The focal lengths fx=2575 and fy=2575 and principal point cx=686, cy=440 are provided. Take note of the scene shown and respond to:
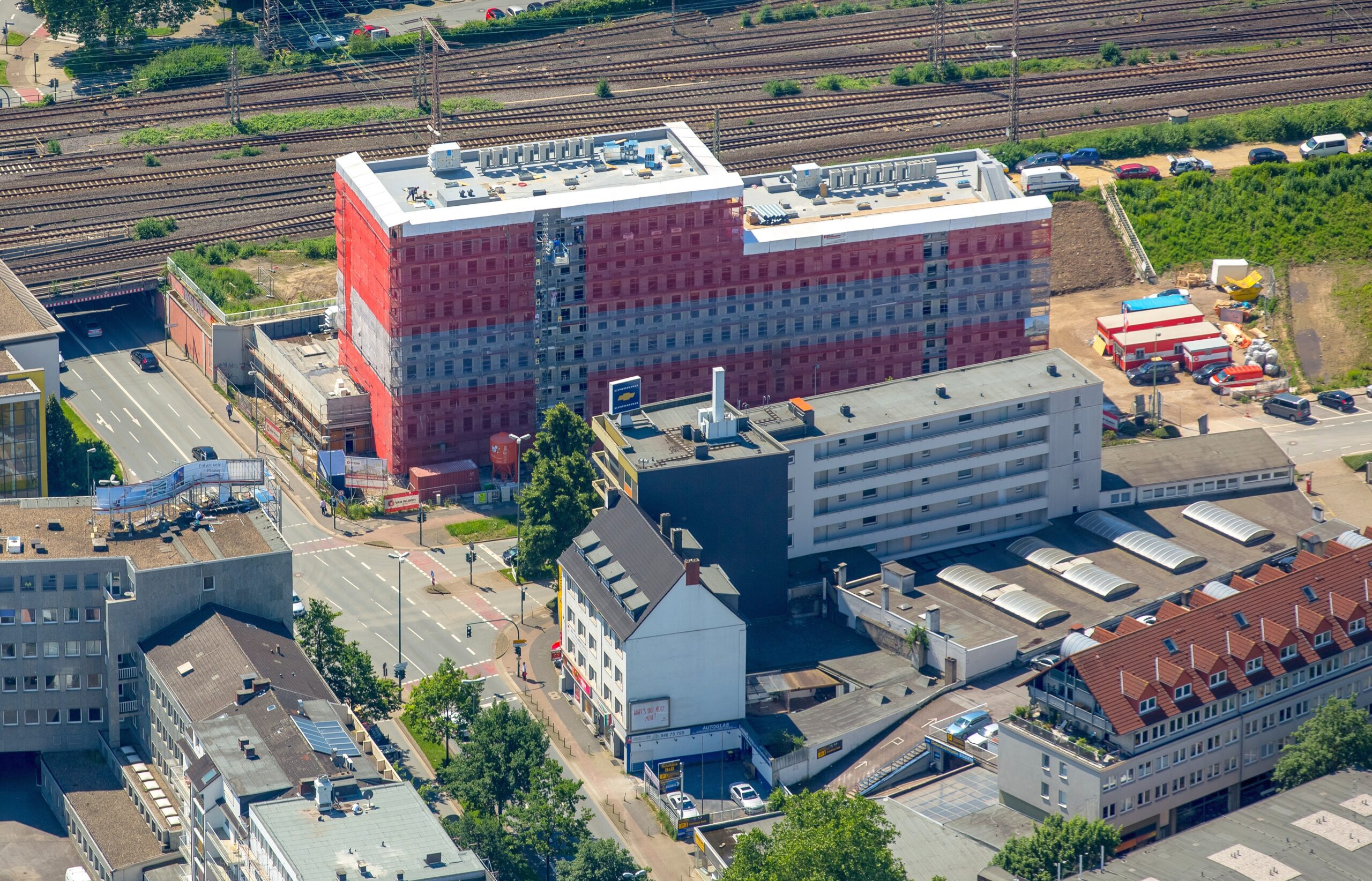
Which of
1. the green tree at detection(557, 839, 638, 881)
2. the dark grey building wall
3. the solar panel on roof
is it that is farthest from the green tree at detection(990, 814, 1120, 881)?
the solar panel on roof

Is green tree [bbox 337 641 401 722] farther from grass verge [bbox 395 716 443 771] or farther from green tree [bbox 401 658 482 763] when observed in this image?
grass verge [bbox 395 716 443 771]

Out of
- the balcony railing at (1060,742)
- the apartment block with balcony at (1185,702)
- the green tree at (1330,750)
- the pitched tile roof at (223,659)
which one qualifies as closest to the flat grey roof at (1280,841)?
the green tree at (1330,750)

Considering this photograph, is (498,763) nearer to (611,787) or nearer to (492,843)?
(492,843)

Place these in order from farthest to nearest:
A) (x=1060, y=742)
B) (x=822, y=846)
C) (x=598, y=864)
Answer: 1. (x=1060, y=742)
2. (x=598, y=864)
3. (x=822, y=846)

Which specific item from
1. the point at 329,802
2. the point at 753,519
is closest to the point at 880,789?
the point at 753,519

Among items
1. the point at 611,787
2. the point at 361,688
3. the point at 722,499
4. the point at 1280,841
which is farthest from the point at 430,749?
the point at 1280,841

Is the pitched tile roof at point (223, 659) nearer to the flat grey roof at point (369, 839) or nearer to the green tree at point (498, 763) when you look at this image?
the green tree at point (498, 763)

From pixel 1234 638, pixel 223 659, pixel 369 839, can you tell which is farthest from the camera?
pixel 1234 638
